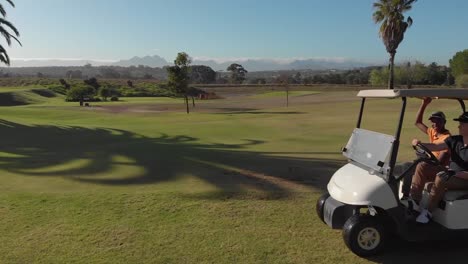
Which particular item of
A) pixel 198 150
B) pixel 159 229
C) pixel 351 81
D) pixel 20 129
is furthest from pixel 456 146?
pixel 351 81

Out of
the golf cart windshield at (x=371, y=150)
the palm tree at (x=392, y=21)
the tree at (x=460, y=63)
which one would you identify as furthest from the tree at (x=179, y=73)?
the tree at (x=460, y=63)

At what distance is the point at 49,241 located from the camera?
554 cm

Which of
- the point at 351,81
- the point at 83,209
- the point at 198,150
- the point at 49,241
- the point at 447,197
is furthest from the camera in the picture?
the point at 351,81

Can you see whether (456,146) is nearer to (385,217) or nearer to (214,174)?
(385,217)

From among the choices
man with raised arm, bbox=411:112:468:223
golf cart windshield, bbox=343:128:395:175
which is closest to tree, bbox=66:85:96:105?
golf cart windshield, bbox=343:128:395:175

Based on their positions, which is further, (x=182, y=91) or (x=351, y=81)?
(x=351, y=81)

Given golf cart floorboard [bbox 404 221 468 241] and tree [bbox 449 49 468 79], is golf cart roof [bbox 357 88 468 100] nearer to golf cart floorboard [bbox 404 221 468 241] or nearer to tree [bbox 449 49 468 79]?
golf cart floorboard [bbox 404 221 468 241]

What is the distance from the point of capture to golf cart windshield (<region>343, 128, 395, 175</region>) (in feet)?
17.0

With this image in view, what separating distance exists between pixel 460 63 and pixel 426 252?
94547mm

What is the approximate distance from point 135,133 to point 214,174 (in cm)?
1212

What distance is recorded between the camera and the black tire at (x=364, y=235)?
5035 mm

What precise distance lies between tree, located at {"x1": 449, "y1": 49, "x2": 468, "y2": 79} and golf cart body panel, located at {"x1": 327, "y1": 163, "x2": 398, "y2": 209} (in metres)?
89.5

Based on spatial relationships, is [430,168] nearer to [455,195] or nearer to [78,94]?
[455,195]

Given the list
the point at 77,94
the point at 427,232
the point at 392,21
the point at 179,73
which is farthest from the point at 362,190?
the point at 77,94
